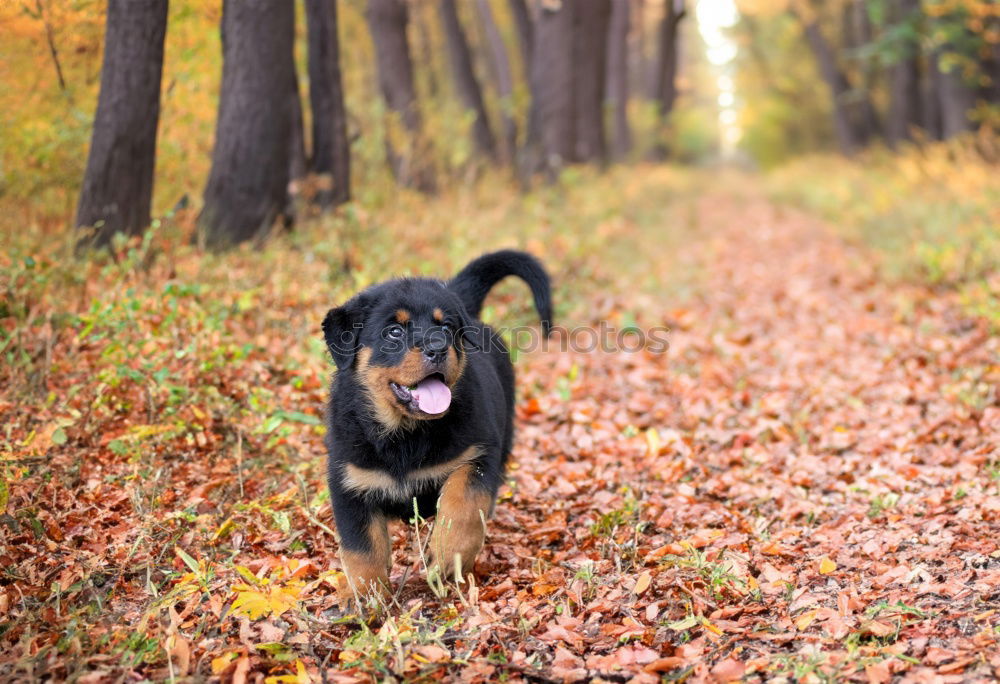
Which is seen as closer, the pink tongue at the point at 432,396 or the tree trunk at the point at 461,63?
the pink tongue at the point at 432,396

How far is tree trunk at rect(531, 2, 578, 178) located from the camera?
16656 millimetres

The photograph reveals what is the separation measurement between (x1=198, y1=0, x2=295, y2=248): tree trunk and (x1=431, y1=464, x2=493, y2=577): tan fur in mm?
4995

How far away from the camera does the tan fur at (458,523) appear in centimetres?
380

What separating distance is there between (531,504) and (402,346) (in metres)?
1.74

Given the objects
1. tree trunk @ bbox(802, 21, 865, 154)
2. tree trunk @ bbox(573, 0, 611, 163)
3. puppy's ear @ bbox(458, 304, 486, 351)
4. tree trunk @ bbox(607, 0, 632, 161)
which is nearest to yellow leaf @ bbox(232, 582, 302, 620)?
puppy's ear @ bbox(458, 304, 486, 351)

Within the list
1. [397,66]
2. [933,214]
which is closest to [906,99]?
[933,214]

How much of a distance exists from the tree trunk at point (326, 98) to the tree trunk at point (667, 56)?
19.1 metres

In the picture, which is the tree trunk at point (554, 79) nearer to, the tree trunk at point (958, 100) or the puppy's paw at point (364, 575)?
the tree trunk at point (958, 100)

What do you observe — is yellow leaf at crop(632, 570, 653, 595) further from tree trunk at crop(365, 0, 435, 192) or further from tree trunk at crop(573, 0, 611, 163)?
tree trunk at crop(573, 0, 611, 163)

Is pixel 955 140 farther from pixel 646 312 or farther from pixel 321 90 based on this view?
pixel 321 90

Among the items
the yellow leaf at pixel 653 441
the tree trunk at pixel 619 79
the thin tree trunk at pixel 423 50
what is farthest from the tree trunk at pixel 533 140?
the yellow leaf at pixel 653 441

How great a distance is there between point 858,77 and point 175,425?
2912cm

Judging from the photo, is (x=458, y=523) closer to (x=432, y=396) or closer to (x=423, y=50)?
(x=432, y=396)

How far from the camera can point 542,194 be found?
14922 mm
